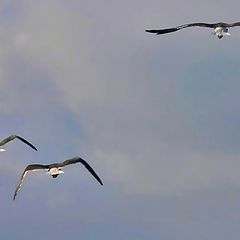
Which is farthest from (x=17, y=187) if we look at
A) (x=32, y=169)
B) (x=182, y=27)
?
(x=182, y=27)

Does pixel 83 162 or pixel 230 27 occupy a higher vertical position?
pixel 230 27

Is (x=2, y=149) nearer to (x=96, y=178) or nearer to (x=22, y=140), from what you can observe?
(x=22, y=140)

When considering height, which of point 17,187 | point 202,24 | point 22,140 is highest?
point 202,24

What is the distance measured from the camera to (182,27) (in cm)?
10412

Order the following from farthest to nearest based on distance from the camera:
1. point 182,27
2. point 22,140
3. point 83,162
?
point 22,140, point 83,162, point 182,27

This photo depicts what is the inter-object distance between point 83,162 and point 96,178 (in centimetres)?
479

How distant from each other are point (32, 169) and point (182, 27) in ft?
78.8

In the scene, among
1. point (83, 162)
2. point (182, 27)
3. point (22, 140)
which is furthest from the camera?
point (22, 140)

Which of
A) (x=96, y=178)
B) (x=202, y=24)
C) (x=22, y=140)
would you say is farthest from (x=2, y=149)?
(x=202, y=24)

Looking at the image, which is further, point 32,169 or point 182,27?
point 32,169

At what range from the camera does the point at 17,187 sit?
110562 mm

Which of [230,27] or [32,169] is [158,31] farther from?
[32,169]

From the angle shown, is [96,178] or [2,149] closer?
[96,178]

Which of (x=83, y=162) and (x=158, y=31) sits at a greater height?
(x=158, y=31)
